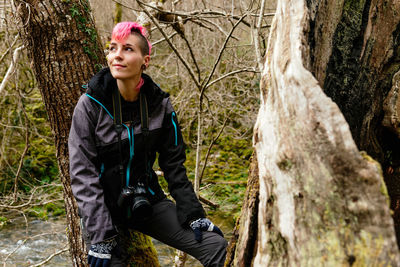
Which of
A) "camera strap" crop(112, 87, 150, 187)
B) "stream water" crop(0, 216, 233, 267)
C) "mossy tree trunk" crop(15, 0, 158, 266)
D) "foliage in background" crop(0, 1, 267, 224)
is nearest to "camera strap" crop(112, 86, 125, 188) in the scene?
"camera strap" crop(112, 87, 150, 187)

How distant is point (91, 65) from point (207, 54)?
4224mm

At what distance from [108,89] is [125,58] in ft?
0.69

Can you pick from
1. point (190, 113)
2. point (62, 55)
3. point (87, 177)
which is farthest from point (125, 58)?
point (190, 113)

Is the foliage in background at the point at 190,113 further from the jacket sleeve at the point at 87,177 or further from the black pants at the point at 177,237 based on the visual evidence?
the jacket sleeve at the point at 87,177

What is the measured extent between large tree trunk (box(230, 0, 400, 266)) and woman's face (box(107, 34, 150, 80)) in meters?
0.90

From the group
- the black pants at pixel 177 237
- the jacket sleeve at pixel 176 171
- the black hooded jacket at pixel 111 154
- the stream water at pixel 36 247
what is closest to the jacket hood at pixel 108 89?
the black hooded jacket at pixel 111 154

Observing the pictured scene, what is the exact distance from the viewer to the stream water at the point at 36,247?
4.95 meters

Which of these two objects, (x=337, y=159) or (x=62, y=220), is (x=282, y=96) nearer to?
(x=337, y=159)

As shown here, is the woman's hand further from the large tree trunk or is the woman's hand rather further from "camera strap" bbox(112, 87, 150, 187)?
the large tree trunk

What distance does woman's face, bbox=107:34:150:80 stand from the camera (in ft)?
6.91

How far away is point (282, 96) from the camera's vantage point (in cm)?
125

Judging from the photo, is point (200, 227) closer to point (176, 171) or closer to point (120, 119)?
point (176, 171)

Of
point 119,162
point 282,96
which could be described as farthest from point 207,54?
point 282,96

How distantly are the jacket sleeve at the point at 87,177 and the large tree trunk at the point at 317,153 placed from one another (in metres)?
0.80
